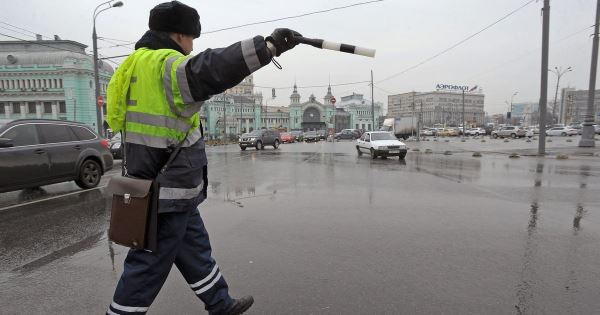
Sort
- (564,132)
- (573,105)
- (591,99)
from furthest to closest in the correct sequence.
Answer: (573,105), (564,132), (591,99)

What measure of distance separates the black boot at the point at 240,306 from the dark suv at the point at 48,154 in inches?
255

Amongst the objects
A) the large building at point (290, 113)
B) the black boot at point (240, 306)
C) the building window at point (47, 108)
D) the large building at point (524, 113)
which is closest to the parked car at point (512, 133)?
the black boot at point (240, 306)

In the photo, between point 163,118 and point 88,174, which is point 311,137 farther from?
point 163,118

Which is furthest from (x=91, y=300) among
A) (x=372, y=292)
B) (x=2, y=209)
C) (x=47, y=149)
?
(x=47, y=149)

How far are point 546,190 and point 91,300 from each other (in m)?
8.92

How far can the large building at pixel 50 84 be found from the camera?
61.3m

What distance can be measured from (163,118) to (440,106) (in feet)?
357

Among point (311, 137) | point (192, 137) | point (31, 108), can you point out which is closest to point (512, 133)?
point (311, 137)

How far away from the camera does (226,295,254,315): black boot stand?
2.62m

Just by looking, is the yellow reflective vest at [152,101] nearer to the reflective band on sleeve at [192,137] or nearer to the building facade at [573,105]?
the reflective band on sleeve at [192,137]

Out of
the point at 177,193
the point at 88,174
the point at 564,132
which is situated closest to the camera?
the point at 177,193

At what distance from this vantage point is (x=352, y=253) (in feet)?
13.5

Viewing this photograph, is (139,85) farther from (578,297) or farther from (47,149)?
(47,149)

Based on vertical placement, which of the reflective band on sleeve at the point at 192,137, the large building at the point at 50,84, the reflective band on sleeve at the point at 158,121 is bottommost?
the reflective band on sleeve at the point at 192,137
